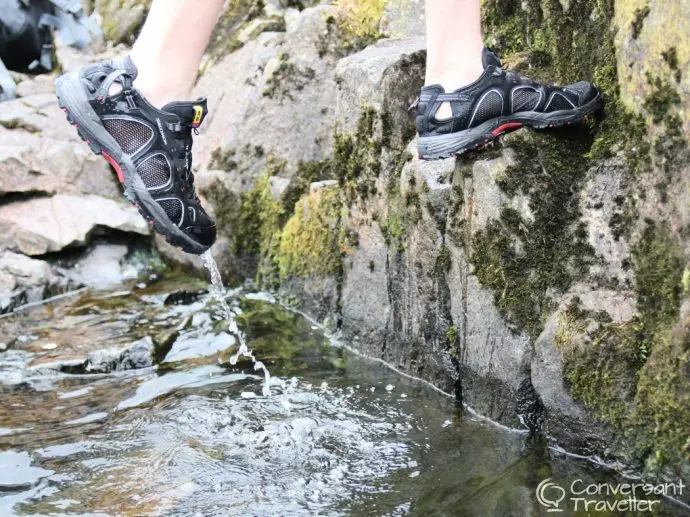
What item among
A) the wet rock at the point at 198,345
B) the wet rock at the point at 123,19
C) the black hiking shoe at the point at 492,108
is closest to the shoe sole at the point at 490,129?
the black hiking shoe at the point at 492,108

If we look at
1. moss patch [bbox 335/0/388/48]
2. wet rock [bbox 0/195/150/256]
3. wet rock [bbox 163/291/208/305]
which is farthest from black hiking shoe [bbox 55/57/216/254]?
wet rock [bbox 0/195/150/256]

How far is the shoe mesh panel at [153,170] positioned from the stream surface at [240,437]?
4.26 feet

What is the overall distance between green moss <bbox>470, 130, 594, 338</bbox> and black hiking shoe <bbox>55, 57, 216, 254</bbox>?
4.99ft

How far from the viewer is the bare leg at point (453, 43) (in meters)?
3.36

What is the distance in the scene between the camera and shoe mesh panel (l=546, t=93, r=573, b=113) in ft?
12.1

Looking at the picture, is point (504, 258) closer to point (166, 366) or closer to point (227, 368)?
point (227, 368)

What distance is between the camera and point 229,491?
3377 mm

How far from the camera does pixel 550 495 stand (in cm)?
323

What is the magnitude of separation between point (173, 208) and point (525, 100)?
1.72 m

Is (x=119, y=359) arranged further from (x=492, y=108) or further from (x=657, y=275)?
(x=657, y=275)

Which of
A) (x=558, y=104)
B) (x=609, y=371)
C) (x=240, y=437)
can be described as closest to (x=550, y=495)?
(x=609, y=371)

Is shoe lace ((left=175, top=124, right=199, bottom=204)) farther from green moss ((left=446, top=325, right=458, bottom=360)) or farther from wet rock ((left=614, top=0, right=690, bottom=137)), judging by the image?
wet rock ((left=614, top=0, right=690, bottom=137))

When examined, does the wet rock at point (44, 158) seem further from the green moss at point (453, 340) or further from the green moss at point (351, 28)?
the green moss at point (453, 340)

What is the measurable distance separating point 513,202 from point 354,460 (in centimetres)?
147
